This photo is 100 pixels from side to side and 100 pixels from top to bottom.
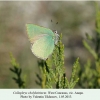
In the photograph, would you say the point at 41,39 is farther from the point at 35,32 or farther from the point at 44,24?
the point at 44,24

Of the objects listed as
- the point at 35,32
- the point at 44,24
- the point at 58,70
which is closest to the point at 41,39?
the point at 35,32

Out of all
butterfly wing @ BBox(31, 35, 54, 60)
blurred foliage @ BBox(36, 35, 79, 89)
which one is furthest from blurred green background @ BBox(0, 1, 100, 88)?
blurred foliage @ BBox(36, 35, 79, 89)

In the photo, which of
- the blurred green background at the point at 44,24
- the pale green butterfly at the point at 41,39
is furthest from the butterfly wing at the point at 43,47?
the blurred green background at the point at 44,24

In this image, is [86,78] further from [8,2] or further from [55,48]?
[8,2]

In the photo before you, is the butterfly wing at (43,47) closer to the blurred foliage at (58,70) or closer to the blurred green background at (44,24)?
the blurred foliage at (58,70)

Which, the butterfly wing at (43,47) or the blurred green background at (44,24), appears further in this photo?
the blurred green background at (44,24)

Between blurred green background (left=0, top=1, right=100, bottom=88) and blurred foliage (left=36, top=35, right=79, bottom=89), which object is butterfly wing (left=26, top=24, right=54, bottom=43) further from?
blurred green background (left=0, top=1, right=100, bottom=88)
